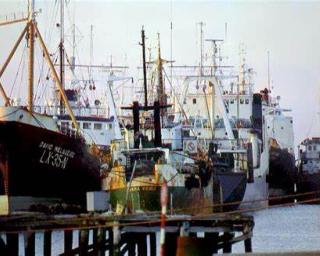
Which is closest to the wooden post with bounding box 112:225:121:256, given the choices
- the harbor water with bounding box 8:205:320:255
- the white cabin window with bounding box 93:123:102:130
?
the harbor water with bounding box 8:205:320:255

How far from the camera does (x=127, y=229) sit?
54.5ft

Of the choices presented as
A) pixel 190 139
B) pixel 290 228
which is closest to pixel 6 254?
pixel 290 228

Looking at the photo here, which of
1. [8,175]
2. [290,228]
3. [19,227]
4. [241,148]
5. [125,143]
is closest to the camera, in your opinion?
[19,227]

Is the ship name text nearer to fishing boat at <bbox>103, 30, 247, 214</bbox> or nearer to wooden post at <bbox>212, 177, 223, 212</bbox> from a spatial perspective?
fishing boat at <bbox>103, 30, 247, 214</bbox>

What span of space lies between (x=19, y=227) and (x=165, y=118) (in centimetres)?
3986

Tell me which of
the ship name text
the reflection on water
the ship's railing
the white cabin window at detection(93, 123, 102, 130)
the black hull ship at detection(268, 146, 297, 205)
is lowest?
the reflection on water

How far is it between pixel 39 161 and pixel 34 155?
47 centimetres

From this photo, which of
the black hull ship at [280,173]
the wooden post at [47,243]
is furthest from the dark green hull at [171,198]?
the black hull ship at [280,173]

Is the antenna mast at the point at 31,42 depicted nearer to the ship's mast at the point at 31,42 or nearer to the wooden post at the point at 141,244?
the ship's mast at the point at 31,42

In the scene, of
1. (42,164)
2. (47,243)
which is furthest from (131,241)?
(42,164)

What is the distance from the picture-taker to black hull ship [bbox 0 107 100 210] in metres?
33.5

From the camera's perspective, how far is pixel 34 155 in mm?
34344

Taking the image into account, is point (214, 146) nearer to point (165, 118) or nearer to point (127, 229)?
point (165, 118)

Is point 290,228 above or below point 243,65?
below
